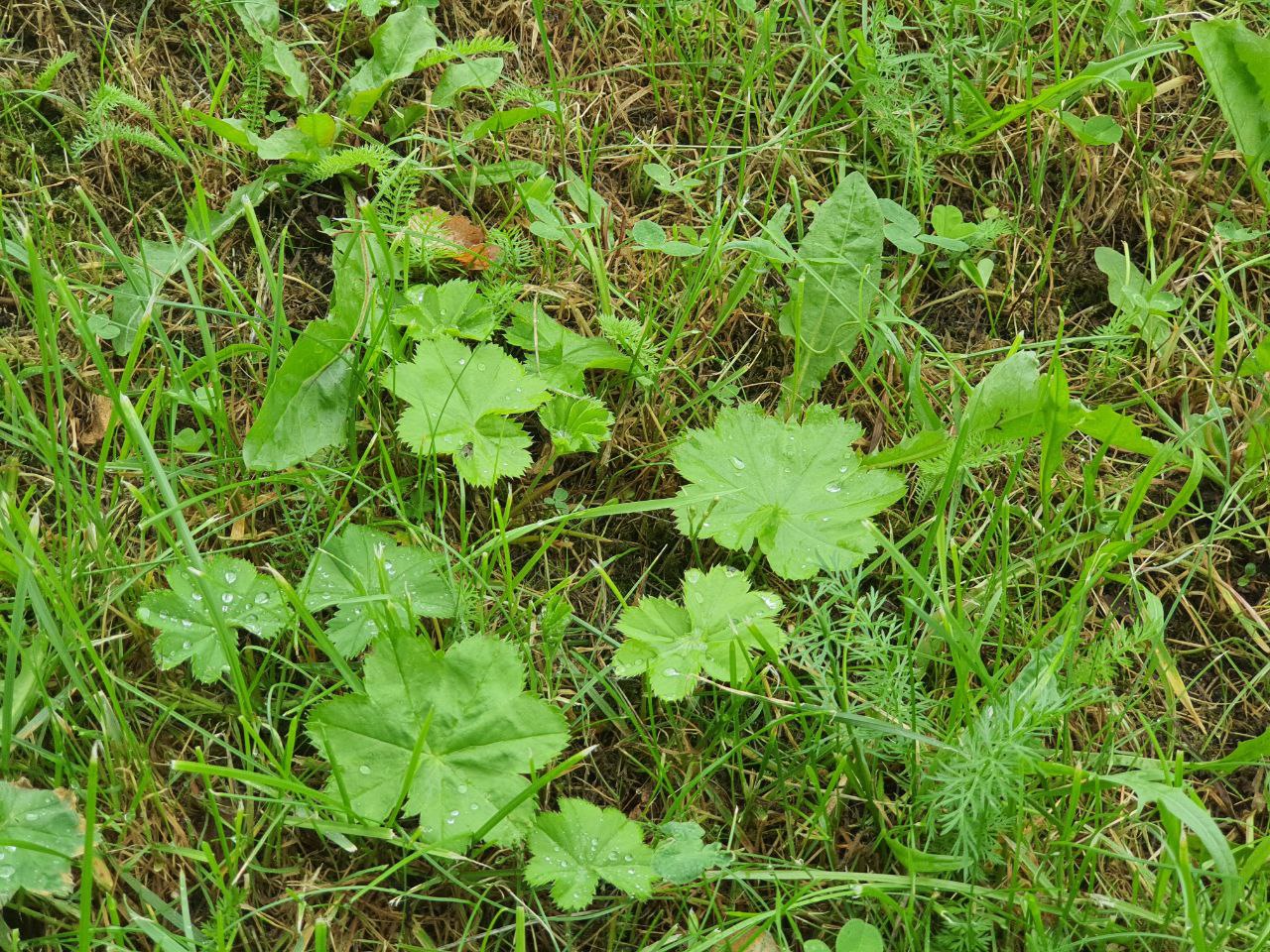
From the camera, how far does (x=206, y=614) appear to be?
5.89 ft

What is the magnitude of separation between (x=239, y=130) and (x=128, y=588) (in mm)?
962

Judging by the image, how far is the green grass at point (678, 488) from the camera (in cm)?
169

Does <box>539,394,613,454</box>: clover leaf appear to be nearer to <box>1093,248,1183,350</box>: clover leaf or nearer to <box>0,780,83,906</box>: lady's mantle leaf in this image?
<box>0,780,83,906</box>: lady's mantle leaf

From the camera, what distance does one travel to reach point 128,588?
1859 millimetres

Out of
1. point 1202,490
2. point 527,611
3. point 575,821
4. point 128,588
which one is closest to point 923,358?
point 1202,490

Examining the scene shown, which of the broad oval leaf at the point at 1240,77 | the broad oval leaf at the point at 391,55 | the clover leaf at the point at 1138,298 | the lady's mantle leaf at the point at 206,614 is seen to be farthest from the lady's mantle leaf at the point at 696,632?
the broad oval leaf at the point at 1240,77

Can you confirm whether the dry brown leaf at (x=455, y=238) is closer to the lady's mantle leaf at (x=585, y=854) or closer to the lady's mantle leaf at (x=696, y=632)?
the lady's mantle leaf at (x=696, y=632)

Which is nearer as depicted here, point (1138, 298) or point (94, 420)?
point (94, 420)

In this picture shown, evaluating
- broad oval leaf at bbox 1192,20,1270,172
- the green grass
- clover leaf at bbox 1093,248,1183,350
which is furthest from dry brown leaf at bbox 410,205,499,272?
broad oval leaf at bbox 1192,20,1270,172

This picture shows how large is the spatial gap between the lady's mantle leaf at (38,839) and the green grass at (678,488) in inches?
1.5

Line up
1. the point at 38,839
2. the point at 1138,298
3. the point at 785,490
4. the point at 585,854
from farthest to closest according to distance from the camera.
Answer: the point at 1138,298 < the point at 785,490 < the point at 585,854 < the point at 38,839

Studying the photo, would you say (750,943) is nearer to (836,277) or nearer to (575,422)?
(575,422)

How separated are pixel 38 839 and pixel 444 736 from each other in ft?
1.91

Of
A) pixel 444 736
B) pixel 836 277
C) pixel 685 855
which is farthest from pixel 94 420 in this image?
pixel 836 277
